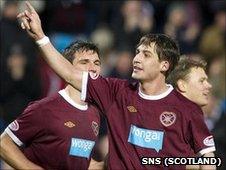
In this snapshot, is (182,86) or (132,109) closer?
(132,109)

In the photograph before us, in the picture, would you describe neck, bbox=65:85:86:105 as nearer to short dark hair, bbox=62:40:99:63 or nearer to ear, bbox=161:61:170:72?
short dark hair, bbox=62:40:99:63

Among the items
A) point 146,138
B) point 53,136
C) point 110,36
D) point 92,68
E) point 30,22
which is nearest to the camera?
point 30,22

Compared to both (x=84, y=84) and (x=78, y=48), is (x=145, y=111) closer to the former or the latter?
(x=84, y=84)

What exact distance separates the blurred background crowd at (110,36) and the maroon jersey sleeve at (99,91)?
3.89m

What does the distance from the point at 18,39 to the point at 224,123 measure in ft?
10.2

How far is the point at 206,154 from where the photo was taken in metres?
7.15

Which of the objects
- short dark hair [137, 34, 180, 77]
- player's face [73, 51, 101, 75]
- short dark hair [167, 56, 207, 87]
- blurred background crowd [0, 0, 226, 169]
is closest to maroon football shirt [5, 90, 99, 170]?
player's face [73, 51, 101, 75]

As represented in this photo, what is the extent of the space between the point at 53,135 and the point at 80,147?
0.79 feet

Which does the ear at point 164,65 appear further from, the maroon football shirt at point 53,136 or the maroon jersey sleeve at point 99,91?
the maroon football shirt at point 53,136

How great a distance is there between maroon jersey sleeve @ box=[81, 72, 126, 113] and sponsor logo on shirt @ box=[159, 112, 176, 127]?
16.1 inches

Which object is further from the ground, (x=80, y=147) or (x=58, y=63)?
(x=58, y=63)

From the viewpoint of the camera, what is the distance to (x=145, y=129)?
7.04 metres

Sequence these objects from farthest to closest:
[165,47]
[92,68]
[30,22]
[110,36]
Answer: [110,36], [92,68], [165,47], [30,22]

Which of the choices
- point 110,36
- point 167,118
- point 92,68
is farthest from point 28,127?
point 110,36
